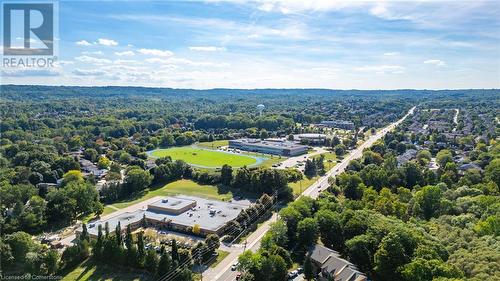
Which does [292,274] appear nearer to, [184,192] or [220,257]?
[220,257]

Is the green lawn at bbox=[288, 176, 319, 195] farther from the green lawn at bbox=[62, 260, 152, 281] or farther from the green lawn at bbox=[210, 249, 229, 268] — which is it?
the green lawn at bbox=[62, 260, 152, 281]

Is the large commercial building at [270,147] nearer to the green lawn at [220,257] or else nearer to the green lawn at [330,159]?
the green lawn at [330,159]

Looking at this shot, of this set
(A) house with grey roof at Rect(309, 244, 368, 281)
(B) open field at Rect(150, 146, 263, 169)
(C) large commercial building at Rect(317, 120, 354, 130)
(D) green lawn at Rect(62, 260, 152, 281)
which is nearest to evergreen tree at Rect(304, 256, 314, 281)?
(A) house with grey roof at Rect(309, 244, 368, 281)

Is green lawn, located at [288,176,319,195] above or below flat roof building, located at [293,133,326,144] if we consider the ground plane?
below

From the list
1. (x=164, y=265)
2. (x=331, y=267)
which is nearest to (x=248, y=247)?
(x=164, y=265)

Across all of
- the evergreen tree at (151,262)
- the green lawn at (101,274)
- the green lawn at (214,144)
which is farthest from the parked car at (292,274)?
the green lawn at (214,144)

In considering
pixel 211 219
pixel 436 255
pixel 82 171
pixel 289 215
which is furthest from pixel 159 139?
pixel 436 255

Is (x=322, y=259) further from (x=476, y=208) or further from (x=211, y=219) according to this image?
(x=476, y=208)
